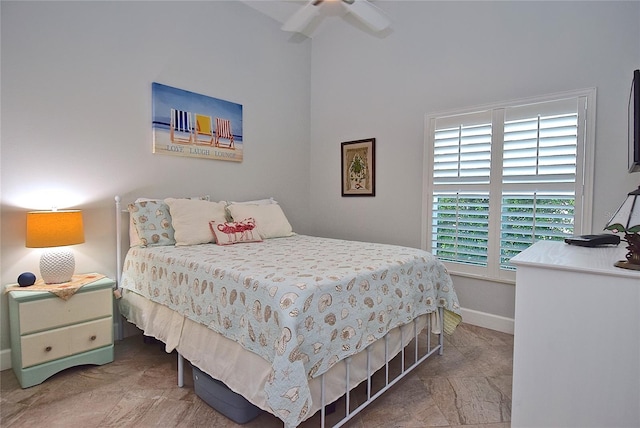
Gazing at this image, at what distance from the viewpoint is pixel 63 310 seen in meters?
2.07

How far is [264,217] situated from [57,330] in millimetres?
1632

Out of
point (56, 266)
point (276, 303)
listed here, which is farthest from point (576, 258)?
point (56, 266)

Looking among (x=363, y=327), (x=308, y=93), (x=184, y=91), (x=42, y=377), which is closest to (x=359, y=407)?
(x=363, y=327)

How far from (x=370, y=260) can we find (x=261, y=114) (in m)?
2.43

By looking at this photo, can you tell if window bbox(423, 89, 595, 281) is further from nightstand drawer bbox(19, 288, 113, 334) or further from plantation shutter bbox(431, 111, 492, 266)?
nightstand drawer bbox(19, 288, 113, 334)

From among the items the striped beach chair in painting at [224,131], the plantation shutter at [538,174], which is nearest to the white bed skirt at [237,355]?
the plantation shutter at [538,174]

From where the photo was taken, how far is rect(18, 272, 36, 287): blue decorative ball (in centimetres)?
211

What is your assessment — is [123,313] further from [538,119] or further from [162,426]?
[538,119]

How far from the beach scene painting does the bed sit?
601 mm

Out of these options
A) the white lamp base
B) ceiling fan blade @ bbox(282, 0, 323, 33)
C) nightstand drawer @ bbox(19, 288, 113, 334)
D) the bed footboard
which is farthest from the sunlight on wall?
the bed footboard

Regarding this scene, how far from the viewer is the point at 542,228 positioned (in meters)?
2.59

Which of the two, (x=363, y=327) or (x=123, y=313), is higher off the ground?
(x=363, y=327)

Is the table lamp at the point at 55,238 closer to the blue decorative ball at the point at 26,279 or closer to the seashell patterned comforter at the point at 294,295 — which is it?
the blue decorative ball at the point at 26,279

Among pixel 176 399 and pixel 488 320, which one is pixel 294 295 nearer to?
pixel 176 399
